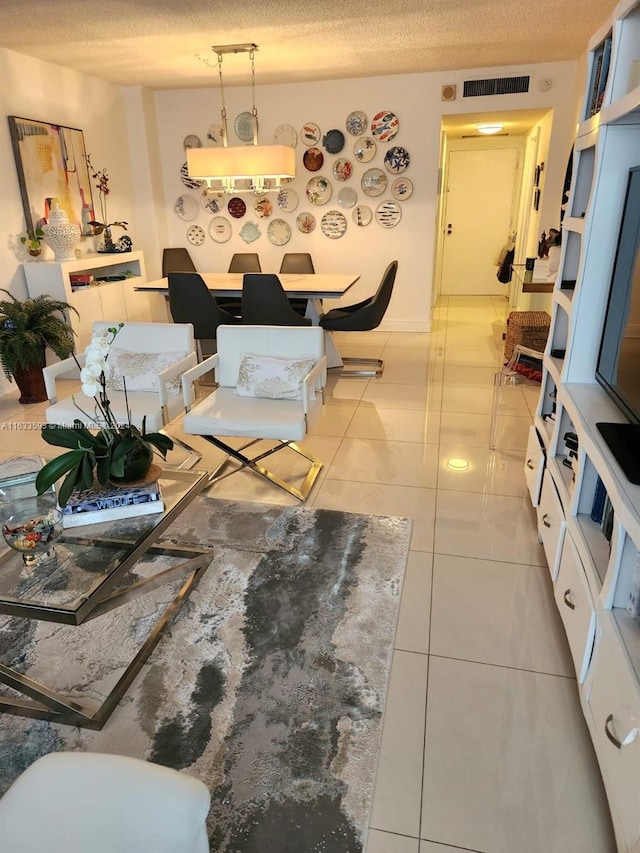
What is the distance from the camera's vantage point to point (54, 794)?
2.98ft

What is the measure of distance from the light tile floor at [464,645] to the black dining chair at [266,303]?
3.09 ft

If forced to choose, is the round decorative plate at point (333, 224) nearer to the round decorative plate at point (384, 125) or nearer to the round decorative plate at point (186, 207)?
the round decorative plate at point (384, 125)

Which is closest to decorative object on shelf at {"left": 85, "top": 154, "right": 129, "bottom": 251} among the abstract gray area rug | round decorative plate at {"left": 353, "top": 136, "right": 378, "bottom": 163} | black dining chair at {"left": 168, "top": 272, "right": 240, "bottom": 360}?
black dining chair at {"left": 168, "top": 272, "right": 240, "bottom": 360}

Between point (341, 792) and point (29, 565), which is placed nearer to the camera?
point (341, 792)

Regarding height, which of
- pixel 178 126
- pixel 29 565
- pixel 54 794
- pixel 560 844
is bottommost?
pixel 560 844

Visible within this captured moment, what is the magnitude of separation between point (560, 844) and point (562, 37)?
5336mm

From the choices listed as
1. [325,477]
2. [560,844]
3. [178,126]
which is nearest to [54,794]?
[560,844]

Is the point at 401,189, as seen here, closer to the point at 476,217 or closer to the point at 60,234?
the point at 476,217

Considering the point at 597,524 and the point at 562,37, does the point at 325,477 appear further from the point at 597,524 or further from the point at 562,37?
the point at 562,37

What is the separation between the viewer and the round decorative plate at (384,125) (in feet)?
19.2

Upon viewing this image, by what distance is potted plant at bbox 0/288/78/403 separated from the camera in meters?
3.95

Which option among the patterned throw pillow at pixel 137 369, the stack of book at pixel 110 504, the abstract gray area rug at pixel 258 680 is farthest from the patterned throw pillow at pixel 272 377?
the stack of book at pixel 110 504

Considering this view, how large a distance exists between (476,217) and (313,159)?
362 centimetres

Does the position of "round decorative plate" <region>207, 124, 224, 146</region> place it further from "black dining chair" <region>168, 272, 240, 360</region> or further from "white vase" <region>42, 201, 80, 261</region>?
"black dining chair" <region>168, 272, 240, 360</region>
